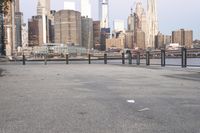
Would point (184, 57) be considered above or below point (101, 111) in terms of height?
above

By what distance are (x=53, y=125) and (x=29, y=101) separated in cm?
264

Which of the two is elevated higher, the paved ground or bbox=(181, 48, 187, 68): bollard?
bbox=(181, 48, 187, 68): bollard

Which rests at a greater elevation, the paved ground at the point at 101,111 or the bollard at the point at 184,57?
the bollard at the point at 184,57

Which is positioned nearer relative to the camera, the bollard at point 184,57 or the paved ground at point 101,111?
the paved ground at point 101,111

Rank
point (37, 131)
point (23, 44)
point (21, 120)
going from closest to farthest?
point (37, 131) → point (21, 120) → point (23, 44)

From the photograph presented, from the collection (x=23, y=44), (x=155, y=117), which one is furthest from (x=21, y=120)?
(x=23, y=44)

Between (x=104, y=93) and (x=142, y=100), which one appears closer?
(x=142, y=100)

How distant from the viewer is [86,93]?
9773 mm

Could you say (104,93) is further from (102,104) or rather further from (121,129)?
(121,129)

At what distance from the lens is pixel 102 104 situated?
7.80 m

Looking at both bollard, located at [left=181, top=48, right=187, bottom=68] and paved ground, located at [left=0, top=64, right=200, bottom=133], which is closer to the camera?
paved ground, located at [left=0, top=64, right=200, bottom=133]

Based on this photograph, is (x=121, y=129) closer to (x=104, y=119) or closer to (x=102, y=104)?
(x=104, y=119)

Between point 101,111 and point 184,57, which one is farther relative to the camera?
point 184,57

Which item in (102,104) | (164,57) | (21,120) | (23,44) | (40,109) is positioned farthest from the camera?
(23,44)
